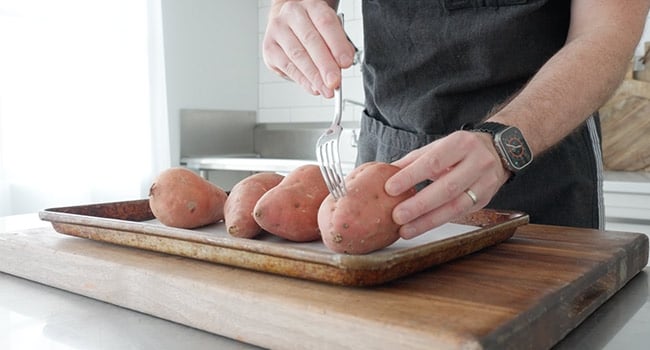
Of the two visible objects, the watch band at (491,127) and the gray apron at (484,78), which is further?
the gray apron at (484,78)

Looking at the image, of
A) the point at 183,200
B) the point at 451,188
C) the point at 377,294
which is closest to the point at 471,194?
the point at 451,188

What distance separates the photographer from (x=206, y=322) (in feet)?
1.84

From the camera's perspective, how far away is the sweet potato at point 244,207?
0.73 m

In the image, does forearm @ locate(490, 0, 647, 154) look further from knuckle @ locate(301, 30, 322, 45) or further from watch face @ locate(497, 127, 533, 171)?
knuckle @ locate(301, 30, 322, 45)

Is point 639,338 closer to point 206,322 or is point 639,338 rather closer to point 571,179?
point 206,322

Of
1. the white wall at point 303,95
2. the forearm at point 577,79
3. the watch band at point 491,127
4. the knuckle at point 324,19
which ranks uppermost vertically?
the knuckle at point 324,19

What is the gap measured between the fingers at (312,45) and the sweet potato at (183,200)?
0.17 m

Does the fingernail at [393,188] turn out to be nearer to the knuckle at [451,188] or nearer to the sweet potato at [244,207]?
the knuckle at [451,188]

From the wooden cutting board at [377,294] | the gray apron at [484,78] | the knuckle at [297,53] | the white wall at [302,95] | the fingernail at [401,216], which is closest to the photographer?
the wooden cutting board at [377,294]

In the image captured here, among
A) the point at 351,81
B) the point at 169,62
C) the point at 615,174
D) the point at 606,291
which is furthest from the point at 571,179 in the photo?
the point at 169,62

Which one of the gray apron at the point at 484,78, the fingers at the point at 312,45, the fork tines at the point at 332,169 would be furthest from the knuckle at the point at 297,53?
the gray apron at the point at 484,78

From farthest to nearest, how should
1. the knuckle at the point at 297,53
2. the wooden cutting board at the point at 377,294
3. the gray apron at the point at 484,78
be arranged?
the gray apron at the point at 484,78 < the knuckle at the point at 297,53 < the wooden cutting board at the point at 377,294

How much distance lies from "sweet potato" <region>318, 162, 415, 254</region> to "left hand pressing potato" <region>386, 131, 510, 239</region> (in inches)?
0.4

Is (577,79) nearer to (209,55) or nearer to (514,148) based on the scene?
(514,148)
